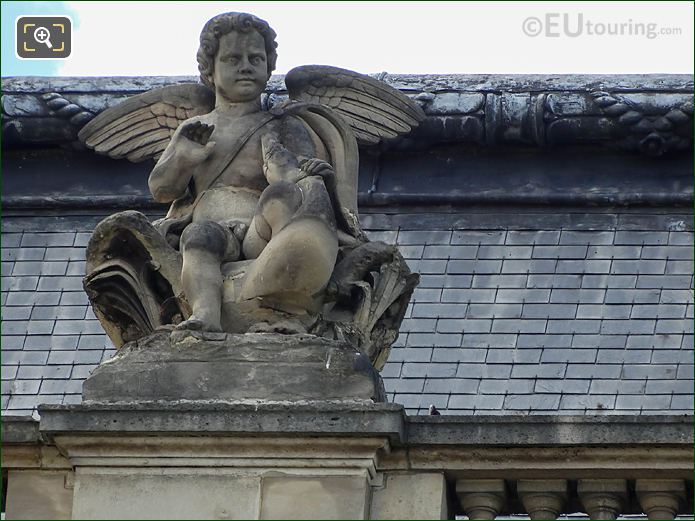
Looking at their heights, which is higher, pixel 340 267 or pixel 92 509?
pixel 340 267

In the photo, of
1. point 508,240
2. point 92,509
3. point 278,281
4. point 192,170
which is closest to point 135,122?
point 192,170

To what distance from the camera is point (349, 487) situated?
1484cm

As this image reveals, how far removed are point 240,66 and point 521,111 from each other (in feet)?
23.4

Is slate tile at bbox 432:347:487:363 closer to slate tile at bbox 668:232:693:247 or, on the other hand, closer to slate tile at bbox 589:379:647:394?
slate tile at bbox 589:379:647:394

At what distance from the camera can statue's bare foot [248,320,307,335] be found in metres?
15.7

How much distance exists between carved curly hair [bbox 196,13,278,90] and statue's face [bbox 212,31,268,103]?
0.10ft

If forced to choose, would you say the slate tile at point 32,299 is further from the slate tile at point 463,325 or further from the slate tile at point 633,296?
the slate tile at point 633,296

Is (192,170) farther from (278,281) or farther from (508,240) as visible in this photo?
(508,240)

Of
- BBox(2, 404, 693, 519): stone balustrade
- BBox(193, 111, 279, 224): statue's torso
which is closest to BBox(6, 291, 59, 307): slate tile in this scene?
BBox(193, 111, 279, 224): statue's torso

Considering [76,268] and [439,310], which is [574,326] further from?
[76,268]

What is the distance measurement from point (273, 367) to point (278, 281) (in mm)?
650

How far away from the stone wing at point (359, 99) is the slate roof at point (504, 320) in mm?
3818

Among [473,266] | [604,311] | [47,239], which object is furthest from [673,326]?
[47,239]

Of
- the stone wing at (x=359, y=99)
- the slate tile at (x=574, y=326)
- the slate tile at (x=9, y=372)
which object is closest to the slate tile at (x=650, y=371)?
the slate tile at (x=574, y=326)
